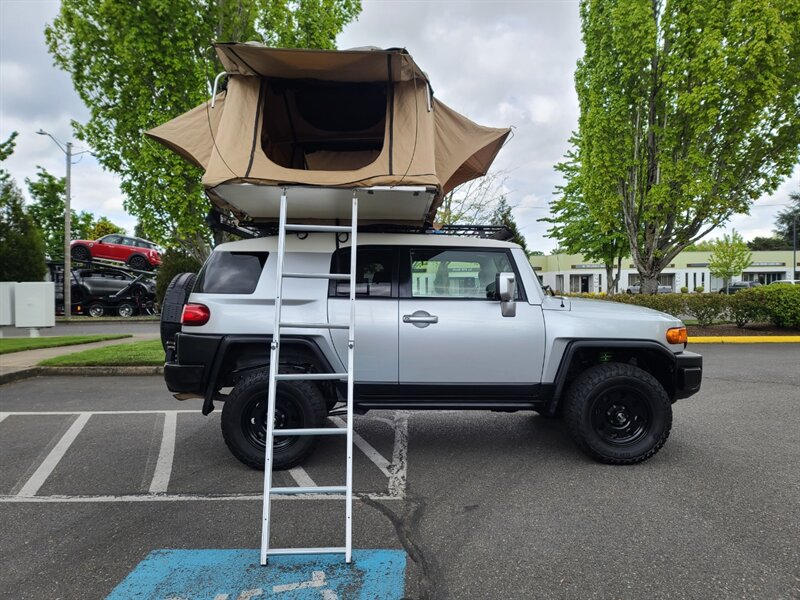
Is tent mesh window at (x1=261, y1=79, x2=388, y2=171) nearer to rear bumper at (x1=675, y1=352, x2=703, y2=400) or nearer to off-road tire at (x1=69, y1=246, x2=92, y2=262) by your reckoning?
rear bumper at (x1=675, y1=352, x2=703, y2=400)

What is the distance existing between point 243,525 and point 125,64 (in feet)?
33.4

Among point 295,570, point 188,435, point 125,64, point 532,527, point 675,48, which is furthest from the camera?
point 675,48

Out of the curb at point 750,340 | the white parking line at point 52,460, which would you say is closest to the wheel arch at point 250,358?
the white parking line at point 52,460

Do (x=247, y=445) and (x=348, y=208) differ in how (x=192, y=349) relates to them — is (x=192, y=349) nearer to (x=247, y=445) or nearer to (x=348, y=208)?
(x=247, y=445)

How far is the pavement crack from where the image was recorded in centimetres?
254

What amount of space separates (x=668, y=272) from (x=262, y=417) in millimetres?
56045

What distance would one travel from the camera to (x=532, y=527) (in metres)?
3.21

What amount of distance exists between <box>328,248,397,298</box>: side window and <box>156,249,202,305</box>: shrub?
1864cm

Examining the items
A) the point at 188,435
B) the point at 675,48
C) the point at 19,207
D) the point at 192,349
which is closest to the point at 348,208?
the point at 192,349

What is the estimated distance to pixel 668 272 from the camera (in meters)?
52.1

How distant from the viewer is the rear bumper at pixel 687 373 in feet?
14.2

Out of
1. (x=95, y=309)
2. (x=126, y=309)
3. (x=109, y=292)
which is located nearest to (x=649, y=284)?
(x=126, y=309)

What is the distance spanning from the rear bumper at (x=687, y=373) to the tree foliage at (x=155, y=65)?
9.35 m

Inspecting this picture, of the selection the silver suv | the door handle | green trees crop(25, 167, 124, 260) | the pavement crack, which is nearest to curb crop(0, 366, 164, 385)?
the silver suv
